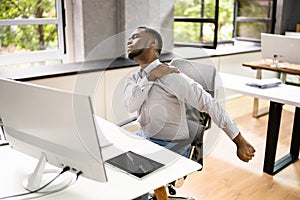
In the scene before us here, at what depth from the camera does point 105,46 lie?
3336 millimetres

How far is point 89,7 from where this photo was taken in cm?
311

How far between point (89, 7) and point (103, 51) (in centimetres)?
50

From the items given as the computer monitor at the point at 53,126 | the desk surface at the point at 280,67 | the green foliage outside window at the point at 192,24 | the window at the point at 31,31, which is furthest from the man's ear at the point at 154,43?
the green foliage outside window at the point at 192,24

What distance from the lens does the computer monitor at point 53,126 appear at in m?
1.03

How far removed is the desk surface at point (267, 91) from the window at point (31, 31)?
1.63m

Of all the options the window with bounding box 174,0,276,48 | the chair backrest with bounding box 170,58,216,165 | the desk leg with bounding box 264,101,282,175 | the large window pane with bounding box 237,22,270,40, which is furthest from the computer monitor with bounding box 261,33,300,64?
the chair backrest with bounding box 170,58,216,165

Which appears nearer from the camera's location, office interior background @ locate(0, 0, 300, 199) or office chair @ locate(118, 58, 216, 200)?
office chair @ locate(118, 58, 216, 200)

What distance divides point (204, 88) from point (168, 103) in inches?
13.4

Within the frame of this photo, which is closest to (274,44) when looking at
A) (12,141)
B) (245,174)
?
(245,174)

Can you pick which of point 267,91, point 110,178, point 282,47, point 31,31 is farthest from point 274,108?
point 31,31

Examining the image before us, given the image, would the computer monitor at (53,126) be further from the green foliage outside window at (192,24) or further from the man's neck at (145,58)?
the green foliage outside window at (192,24)

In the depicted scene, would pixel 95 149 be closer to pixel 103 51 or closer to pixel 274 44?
pixel 103 51

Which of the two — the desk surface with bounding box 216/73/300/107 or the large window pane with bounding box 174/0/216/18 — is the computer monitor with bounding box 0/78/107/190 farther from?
the large window pane with bounding box 174/0/216/18

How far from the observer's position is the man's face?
1.59 m
